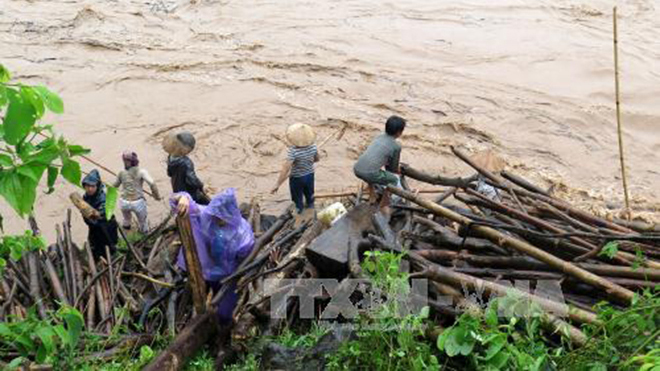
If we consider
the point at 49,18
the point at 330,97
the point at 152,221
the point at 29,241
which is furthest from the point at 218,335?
the point at 49,18

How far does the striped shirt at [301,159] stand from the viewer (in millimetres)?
7406

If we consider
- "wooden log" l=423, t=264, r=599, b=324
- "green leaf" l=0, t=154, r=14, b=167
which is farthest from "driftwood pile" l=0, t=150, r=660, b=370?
"green leaf" l=0, t=154, r=14, b=167

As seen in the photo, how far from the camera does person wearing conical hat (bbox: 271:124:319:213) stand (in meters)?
7.29

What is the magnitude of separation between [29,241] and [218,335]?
167 cm

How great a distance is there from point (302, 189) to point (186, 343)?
3600 mm

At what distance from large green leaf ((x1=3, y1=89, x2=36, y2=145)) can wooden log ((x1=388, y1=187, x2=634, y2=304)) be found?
2643 millimetres

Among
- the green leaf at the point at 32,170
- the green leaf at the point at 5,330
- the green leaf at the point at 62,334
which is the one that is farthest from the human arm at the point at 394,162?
the green leaf at the point at 32,170

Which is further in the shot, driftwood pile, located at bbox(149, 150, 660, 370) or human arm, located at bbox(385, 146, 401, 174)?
human arm, located at bbox(385, 146, 401, 174)

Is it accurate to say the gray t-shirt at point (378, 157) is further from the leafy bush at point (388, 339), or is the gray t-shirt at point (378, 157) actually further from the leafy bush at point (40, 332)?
the leafy bush at point (40, 332)

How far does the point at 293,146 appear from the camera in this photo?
24.3 ft

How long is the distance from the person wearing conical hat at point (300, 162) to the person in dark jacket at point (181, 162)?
3.28ft

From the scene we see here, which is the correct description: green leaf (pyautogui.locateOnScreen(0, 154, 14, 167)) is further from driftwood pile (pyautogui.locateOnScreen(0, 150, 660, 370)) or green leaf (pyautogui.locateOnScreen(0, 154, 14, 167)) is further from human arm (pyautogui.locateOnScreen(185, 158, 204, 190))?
human arm (pyautogui.locateOnScreen(185, 158, 204, 190))

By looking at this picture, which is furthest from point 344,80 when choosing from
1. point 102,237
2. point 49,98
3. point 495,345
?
point 49,98

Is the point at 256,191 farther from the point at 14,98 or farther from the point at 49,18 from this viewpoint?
the point at 49,18
